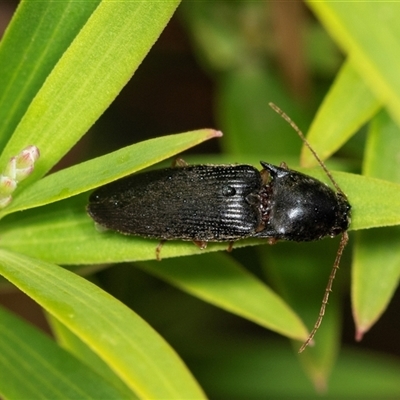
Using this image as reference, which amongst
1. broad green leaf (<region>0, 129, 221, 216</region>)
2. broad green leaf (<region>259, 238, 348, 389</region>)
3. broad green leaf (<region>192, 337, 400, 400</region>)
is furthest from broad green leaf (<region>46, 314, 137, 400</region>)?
broad green leaf (<region>192, 337, 400, 400</region>)

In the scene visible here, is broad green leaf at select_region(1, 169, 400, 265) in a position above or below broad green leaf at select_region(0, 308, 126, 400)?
above

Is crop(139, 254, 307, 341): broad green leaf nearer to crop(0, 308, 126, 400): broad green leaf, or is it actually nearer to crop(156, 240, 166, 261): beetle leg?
crop(156, 240, 166, 261): beetle leg

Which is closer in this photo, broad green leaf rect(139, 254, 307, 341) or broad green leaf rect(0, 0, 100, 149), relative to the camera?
broad green leaf rect(0, 0, 100, 149)

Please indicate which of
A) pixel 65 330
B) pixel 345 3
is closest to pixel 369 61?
pixel 345 3

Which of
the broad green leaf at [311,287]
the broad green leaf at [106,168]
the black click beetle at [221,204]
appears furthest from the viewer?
the broad green leaf at [311,287]

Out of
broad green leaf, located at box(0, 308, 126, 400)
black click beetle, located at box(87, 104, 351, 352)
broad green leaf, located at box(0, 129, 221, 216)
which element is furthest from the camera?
black click beetle, located at box(87, 104, 351, 352)

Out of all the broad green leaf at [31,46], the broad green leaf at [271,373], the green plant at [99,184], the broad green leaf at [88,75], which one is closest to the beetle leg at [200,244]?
the green plant at [99,184]

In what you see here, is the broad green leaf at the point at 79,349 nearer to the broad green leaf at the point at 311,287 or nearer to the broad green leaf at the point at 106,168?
the broad green leaf at the point at 106,168

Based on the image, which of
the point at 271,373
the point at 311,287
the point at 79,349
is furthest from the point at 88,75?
the point at 271,373
